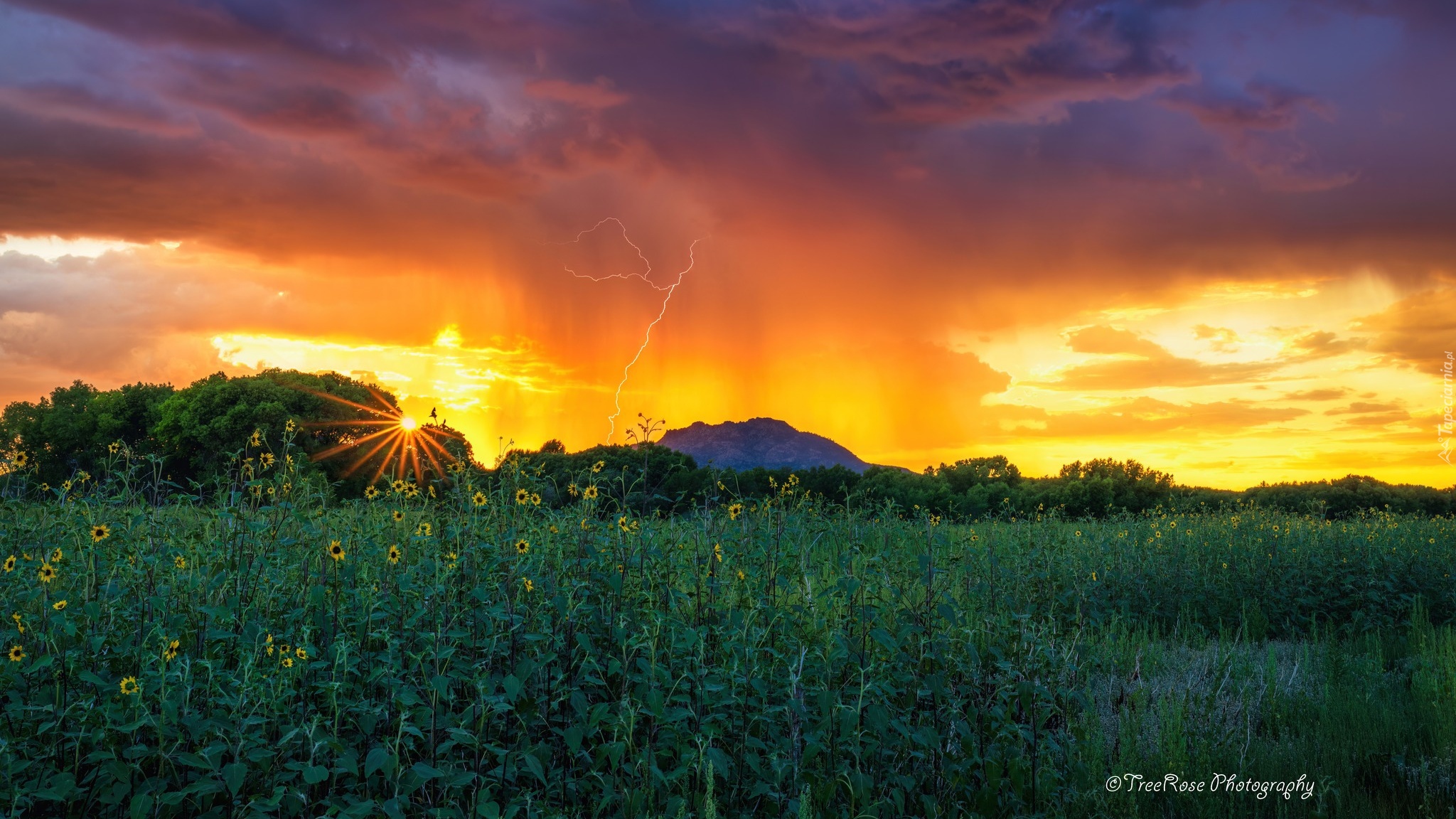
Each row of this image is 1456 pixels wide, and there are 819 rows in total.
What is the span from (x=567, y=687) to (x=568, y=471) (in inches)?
142

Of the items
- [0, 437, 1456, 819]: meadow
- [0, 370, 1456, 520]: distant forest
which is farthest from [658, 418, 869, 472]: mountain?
[0, 437, 1456, 819]: meadow

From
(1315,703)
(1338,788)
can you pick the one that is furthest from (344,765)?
(1315,703)

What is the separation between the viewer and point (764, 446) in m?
21.0

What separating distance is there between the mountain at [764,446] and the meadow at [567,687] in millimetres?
11493

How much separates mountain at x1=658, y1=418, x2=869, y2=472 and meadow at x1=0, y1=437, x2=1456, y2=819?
11493 millimetres

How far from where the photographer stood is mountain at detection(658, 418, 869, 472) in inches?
763

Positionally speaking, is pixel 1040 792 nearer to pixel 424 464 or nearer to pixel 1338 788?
pixel 1338 788

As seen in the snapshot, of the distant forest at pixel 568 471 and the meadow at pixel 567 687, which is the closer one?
the meadow at pixel 567 687

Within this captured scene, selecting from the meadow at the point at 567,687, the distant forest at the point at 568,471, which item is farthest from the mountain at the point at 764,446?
the meadow at the point at 567,687

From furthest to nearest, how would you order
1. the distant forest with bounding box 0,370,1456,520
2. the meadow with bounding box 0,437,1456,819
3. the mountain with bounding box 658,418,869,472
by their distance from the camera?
1. the mountain with bounding box 658,418,869,472
2. the distant forest with bounding box 0,370,1456,520
3. the meadow with bounding box 0,437,1456,819

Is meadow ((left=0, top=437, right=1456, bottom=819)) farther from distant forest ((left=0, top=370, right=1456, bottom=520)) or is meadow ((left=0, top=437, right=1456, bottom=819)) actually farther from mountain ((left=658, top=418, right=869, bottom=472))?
mountain ((left=658, top=418, right=869, bottom=472))

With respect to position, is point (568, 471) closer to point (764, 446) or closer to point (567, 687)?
point (567, 687)

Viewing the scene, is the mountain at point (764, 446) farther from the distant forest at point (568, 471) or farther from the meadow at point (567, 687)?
the meadow at point (567, 687)

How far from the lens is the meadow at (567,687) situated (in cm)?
392
